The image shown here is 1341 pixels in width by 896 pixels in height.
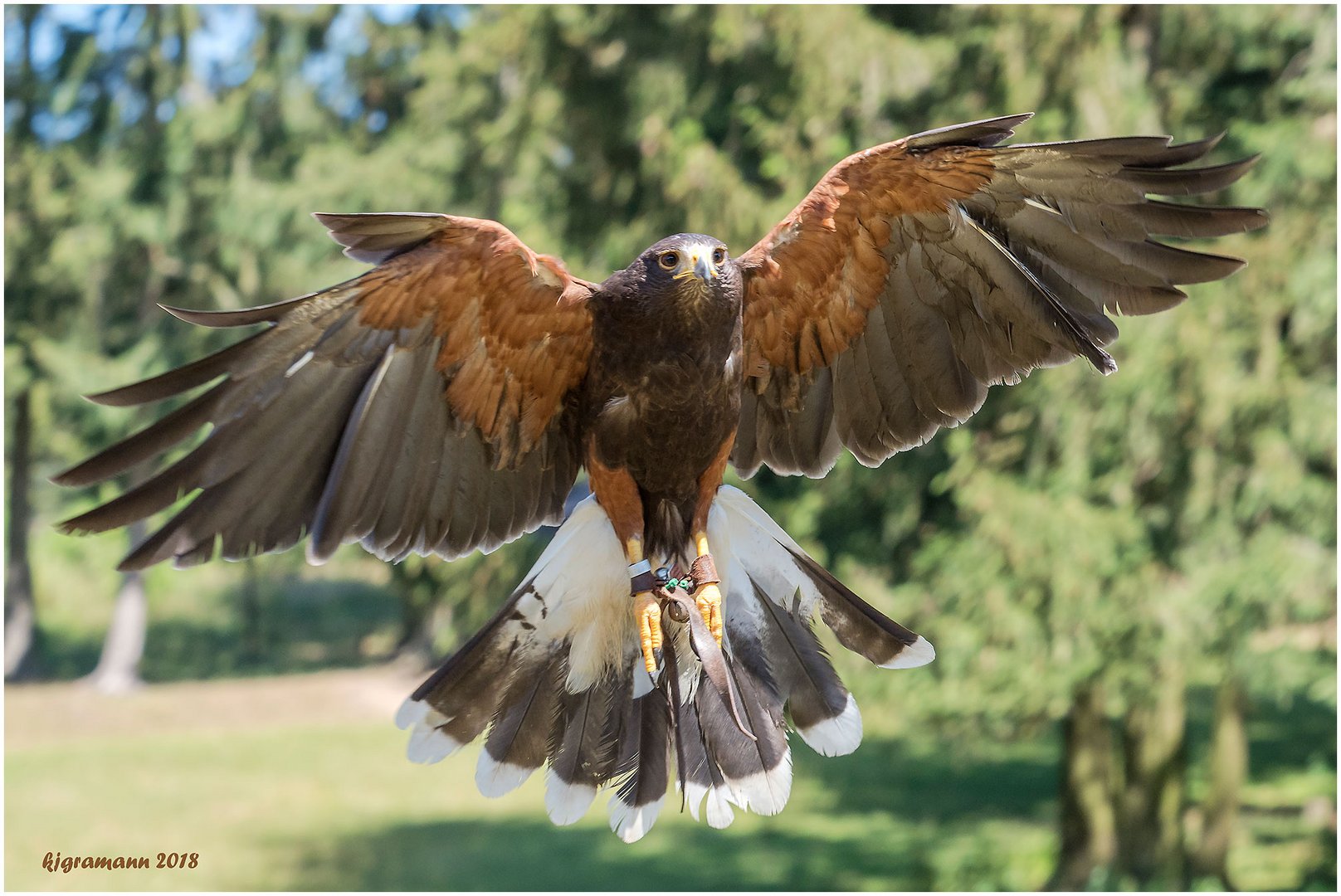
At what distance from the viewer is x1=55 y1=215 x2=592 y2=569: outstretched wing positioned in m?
3.44

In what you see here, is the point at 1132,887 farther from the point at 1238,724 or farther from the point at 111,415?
the point at 111,415

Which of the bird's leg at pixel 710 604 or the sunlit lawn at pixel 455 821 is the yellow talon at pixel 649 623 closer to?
the bird's leg at pixel 710 604

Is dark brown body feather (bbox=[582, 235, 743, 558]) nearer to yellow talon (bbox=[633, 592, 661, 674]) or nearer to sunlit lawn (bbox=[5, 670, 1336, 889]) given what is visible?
yellow talon (bbox=[633, 592, 661, 674])

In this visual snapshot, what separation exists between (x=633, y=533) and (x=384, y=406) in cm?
78

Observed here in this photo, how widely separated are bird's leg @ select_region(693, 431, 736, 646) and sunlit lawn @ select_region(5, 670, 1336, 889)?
7.22 meters

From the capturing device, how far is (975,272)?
148 inches

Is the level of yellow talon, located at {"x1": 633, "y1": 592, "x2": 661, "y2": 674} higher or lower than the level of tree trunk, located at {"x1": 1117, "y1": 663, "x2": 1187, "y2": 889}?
higher

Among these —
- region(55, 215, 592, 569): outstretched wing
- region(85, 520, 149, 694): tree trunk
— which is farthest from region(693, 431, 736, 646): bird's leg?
region(85, 520, 149, 694): tree trunk

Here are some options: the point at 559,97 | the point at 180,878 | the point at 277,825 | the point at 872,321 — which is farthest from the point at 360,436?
the point at 277,825

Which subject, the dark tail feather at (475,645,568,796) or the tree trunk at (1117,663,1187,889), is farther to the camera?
the tree trunk at (1117,663,1187,889)

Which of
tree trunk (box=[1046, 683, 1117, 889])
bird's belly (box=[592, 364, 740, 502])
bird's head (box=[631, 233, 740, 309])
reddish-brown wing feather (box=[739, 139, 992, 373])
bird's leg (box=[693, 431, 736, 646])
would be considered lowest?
tree trunk (box=[1046, 683, 1117, 889])

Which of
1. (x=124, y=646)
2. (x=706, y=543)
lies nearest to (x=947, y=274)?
(x=706, y=543)

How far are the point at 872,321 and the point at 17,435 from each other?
18889 millimetres

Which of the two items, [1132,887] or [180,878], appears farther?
[180,878]
